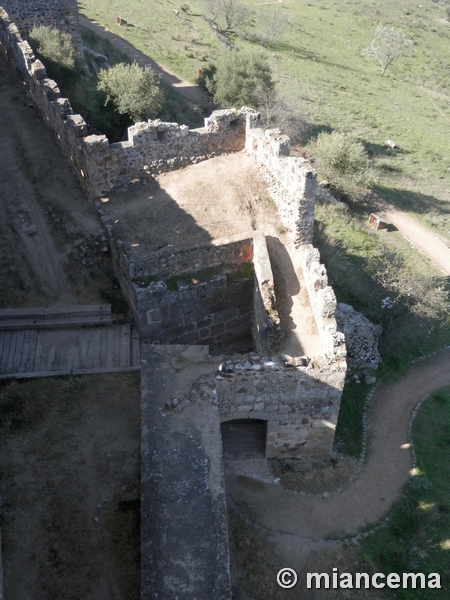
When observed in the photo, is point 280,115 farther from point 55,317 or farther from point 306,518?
point 306,518

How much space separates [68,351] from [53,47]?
15317mm

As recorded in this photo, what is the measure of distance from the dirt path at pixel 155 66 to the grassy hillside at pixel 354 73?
0.91 metres

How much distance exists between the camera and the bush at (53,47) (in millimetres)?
23541

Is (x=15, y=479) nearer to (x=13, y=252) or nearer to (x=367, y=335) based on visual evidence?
(x=13, y=252)

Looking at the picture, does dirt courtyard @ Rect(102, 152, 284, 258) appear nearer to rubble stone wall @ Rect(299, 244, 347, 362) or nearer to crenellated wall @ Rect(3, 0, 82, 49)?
rubble stone wall @ Rect(299, 244, 347, 362)

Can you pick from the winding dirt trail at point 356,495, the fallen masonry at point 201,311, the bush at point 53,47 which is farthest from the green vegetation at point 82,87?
the winding dirt trail at point 356,495

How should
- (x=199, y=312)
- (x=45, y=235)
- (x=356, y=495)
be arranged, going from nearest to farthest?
(x=356, y=495)
(x=199, y=312)
(x=45, y=235)

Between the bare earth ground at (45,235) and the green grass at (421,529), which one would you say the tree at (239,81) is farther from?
the green grass at (421,529)

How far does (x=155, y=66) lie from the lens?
3544 centimetres

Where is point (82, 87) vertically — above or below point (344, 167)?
above

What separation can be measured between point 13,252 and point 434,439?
1380 centimetres

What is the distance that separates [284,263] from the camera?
15617 millimetres

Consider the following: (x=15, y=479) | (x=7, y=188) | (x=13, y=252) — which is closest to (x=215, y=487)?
(x=15, y=479)

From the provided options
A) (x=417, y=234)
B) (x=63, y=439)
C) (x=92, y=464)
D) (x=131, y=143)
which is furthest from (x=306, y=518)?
(x=417, y=234)
